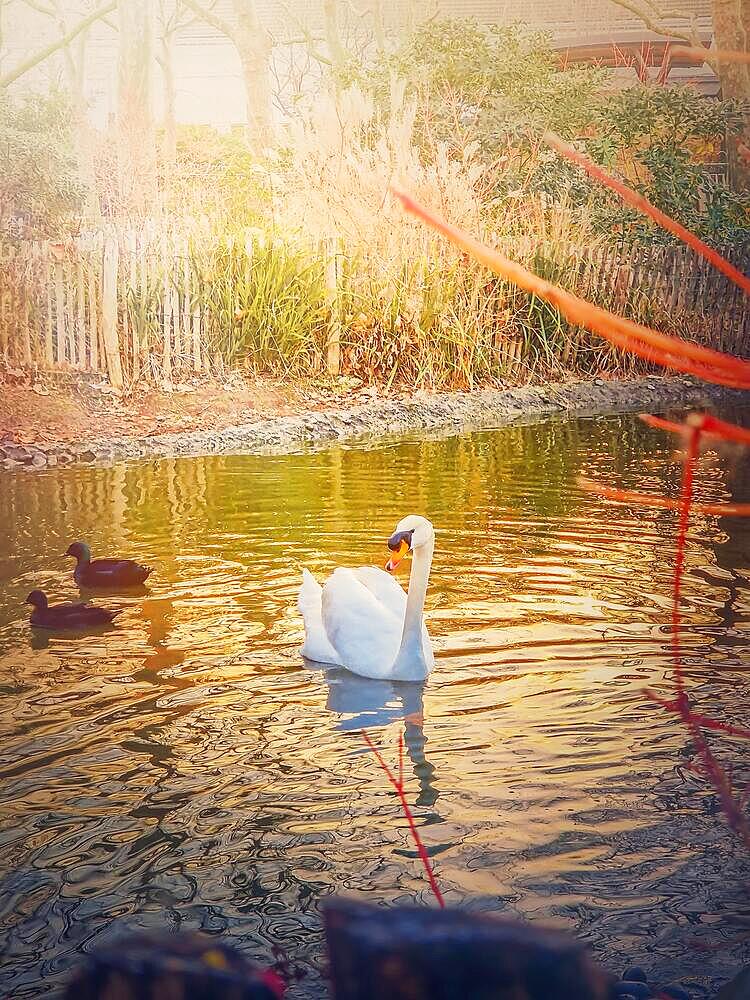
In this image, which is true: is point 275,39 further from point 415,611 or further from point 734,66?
point 415,611

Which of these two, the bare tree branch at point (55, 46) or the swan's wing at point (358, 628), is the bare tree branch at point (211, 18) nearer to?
the bare tree branch at point (55, 46)

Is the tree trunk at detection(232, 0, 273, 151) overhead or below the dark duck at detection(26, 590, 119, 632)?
overhead

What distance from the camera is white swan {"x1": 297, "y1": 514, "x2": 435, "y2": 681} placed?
289 cm

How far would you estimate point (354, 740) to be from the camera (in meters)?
2.60

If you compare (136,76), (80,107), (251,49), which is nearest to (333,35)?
(251,49)

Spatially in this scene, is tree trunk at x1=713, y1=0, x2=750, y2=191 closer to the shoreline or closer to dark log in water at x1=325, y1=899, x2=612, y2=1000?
the shoreline

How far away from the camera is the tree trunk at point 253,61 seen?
597 centimetres

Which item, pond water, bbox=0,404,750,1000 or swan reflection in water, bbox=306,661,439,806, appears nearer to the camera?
pond water, bbox=0,404,750,1000

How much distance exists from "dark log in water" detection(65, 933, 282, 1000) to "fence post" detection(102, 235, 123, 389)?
5.76 m

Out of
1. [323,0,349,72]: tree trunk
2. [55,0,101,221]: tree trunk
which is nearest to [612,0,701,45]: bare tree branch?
[323,0,349,72]: tree trunk

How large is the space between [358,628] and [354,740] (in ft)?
1.38

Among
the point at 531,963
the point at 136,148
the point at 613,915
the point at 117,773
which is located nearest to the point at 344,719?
the point at 117,773

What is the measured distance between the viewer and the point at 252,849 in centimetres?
214

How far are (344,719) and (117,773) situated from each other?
0.50 metres
